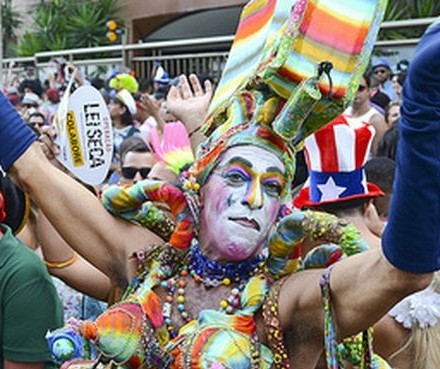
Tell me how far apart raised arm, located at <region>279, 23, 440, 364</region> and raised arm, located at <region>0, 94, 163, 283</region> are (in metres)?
0.60

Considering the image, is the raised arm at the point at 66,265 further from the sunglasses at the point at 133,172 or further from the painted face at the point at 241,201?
the sunglasses at the point at 133,172

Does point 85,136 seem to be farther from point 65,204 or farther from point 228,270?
point 228,270

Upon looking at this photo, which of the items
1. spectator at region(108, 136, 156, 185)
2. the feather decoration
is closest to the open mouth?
the feather decoration

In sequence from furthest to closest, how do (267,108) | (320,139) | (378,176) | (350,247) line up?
(378,176) → (320,139) → (267,108) → (350,247)

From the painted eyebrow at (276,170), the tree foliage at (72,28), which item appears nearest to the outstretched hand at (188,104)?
the painted eyebrow at (276,170)

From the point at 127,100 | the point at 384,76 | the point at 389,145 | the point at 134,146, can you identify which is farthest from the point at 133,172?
the point at 384,76

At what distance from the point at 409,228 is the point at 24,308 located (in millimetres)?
1220

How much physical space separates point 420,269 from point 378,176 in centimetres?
197

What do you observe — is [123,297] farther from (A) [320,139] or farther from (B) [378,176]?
(B) [378,176]

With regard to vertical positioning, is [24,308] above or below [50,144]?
above

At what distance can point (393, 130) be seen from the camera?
506 centimetres

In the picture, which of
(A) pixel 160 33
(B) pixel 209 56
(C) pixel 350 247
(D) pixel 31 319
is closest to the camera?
(C) pixel 350 247

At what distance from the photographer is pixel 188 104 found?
3.14 m

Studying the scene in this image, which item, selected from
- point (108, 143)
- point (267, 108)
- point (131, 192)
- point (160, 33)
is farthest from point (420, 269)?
point (160, 33)
